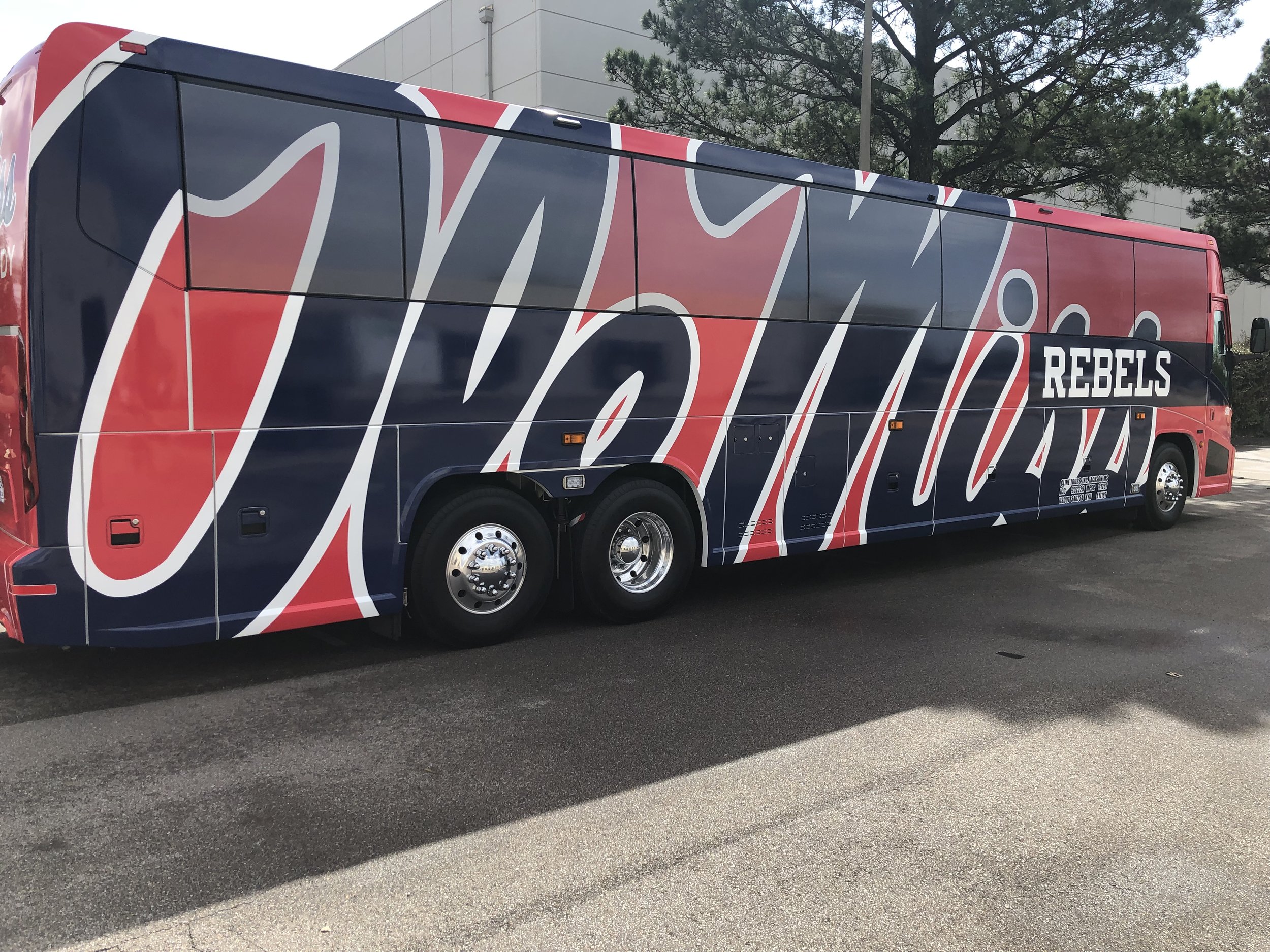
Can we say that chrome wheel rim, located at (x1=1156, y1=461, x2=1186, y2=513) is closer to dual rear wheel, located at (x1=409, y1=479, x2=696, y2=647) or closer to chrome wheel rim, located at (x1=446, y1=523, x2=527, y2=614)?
dual rear wheel, located at (x1=409, y1=479, x2=696, y2=647)

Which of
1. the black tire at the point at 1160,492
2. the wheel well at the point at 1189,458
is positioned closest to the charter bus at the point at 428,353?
the black tire at the point at 1160,492

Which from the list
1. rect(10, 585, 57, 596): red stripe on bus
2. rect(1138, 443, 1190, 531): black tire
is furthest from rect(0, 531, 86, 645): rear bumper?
rect(1138, 443, 1190, 531): black tire

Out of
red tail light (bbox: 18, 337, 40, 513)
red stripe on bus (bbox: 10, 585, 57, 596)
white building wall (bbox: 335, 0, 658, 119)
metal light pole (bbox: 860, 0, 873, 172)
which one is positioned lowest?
red stripe on bus (bbox: 10, 585, 57, 596)

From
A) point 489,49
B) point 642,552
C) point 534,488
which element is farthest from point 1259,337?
point 489,49

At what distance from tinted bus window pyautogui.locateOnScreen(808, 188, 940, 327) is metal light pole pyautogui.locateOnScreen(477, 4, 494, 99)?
56.8 feet

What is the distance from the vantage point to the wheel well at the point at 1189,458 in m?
11.8

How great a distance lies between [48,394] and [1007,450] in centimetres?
770

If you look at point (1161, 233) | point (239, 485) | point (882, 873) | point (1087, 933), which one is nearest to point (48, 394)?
point (239, 485)

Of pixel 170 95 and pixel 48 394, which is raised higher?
pixel 170 95

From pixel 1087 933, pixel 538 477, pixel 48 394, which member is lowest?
pixel 1087 933

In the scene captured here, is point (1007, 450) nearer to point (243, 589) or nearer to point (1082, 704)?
point (1082, 704)

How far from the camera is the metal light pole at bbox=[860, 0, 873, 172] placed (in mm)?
14188

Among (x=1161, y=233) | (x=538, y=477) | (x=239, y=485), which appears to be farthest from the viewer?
(x=1161, y=233)

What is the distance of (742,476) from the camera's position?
751 centimetres
